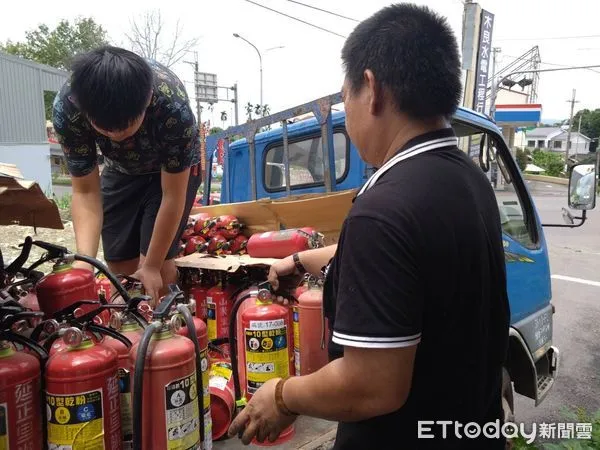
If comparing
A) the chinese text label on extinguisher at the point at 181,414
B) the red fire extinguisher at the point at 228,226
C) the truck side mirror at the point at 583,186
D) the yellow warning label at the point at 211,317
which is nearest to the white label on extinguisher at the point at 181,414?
the chinese text label on extinguisher at the point at 181,414

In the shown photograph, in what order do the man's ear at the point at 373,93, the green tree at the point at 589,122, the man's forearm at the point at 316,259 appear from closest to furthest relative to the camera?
the man's ear at the point at 373,93 → the man's forearm at the point at 316,259 → the green tree at the point at 589,122

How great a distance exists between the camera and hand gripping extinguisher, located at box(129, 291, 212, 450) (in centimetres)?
140

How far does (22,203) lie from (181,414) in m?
1.02

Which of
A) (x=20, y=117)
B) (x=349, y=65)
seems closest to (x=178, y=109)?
(x=349, y=65)

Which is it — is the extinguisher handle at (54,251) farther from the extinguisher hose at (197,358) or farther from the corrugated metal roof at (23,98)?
the corrugated metal roof at (23,98)

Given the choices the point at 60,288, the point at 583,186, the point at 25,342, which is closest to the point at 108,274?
the point at 60,288

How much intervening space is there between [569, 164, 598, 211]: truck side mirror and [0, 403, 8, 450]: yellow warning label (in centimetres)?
331

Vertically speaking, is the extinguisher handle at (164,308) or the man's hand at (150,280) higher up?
the extinguisher handle at (164,308)

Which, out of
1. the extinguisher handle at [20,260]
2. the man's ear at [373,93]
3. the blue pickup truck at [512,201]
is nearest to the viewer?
the man's ear at [373,93]

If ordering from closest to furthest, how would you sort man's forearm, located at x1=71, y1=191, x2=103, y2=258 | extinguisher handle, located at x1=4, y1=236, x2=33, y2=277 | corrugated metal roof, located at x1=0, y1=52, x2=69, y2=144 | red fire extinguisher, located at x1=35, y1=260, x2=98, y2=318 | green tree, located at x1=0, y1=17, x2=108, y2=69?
red fire extinguisher, located at x1=35, y1=260, x2=98, y2=318 → extinguisher handle, located at x1=4, y1=236, x2=33, y2=277 → man's forearm, located at x1=71, y1=191, x2=103, y2=258 → corrugated metal roof, located at x1=0, y1=52, x2=69, y2=144 → green tree, located at x1=0, y1=17, x2=108, y2=69

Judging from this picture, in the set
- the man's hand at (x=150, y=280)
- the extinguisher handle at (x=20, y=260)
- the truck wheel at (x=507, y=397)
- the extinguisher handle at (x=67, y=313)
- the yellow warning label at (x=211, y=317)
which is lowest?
the truck wheel at (x=507, y=397)

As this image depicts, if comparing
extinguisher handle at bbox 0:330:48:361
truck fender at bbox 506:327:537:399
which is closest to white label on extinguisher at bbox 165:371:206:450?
extinguisher handle at bbox 0:330:48:361

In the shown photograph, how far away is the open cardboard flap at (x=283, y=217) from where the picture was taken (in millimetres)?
2621

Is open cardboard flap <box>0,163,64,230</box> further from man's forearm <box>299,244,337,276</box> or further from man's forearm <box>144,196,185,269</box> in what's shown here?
man's forearm <box>299,244,337,276</box>
